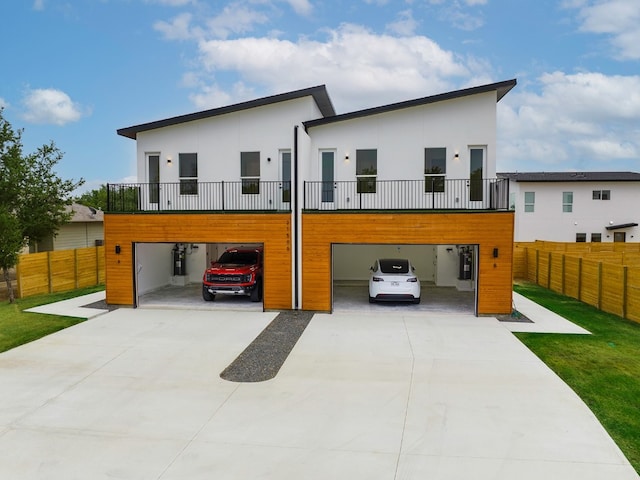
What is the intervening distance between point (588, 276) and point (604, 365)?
7216mm

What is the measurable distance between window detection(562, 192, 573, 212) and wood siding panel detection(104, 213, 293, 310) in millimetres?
26591

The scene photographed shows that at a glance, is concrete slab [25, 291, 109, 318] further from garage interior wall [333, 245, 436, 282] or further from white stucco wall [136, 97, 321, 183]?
garage interior wall [333, 245, 436, 282]

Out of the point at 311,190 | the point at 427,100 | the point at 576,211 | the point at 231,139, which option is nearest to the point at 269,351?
the point at 311,190

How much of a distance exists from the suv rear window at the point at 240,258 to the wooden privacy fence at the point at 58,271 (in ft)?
24.5

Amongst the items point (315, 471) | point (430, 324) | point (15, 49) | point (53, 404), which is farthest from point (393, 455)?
point (15, 49)

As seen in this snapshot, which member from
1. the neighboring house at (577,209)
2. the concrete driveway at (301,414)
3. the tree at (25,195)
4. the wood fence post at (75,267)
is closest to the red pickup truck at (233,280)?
the concrete driveway at (301,414)

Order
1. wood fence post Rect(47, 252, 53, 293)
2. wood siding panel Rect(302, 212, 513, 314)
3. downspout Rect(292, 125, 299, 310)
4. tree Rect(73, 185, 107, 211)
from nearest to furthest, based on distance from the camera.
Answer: wood siding panel Rect(302, 212, 513, 314) < downspout Rect(292, 125, 299, 310) < wood fence post Rect(47, 252, 53, 293) < tree Rect(73, 185, 107, 211)

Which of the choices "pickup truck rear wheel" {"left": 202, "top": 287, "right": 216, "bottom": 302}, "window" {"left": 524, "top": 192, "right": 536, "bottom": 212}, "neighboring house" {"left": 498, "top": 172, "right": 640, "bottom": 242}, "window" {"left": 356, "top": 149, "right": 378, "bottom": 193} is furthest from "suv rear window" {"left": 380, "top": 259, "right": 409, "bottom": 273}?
"window" {"left": 524, "top": 192, "right": 536, "bottom": 212}

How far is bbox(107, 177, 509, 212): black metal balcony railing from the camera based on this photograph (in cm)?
1384

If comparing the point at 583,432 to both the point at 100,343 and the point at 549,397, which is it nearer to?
the point at 549,397

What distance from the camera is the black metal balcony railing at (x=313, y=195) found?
1384 cm

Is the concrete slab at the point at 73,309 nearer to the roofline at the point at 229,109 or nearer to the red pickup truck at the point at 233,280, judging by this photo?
the red pickup truck at the point at 233,280

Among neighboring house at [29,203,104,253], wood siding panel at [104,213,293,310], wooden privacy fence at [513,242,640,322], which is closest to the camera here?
wooden privacy fence at [513,242,640,322]

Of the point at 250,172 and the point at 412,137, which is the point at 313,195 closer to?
the point at 250,172
